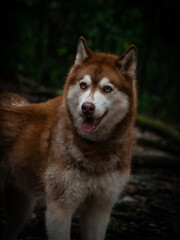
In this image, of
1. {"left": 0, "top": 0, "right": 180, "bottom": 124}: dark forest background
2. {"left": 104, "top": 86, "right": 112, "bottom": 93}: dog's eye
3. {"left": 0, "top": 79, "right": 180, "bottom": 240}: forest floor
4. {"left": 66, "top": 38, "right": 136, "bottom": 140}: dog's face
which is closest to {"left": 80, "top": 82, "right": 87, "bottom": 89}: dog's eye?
{"left": 66, "top": 38, "right": 136, "bottom": 140}: dog's face

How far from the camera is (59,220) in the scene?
2.72 meters

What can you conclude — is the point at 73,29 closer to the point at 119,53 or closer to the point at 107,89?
→ the point at 119,53

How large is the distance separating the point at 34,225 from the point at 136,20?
4894 mm

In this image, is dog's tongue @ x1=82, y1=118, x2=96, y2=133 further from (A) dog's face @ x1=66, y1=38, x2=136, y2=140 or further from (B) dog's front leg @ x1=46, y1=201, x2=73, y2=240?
(B) dog's front leg @ x1=46, y1=201, x2=73, y2=240

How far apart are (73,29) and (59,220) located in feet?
17.6

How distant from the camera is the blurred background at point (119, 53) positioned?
4.05m

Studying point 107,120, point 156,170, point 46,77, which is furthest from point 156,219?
point 46,77

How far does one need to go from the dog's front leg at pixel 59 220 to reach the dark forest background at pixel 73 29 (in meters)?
4.00

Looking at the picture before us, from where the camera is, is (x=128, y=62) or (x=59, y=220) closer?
(x=59, y=220)

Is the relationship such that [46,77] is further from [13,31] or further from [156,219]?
[156,219]

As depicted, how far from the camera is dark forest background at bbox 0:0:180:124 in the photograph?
6.32 metres

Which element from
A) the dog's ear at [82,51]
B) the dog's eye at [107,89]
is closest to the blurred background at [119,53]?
the dog's ear at [82,51]

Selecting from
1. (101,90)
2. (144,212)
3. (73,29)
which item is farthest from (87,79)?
(73,29)

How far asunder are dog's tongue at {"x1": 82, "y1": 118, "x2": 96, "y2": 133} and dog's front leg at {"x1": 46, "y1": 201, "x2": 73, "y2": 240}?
2.51ft
